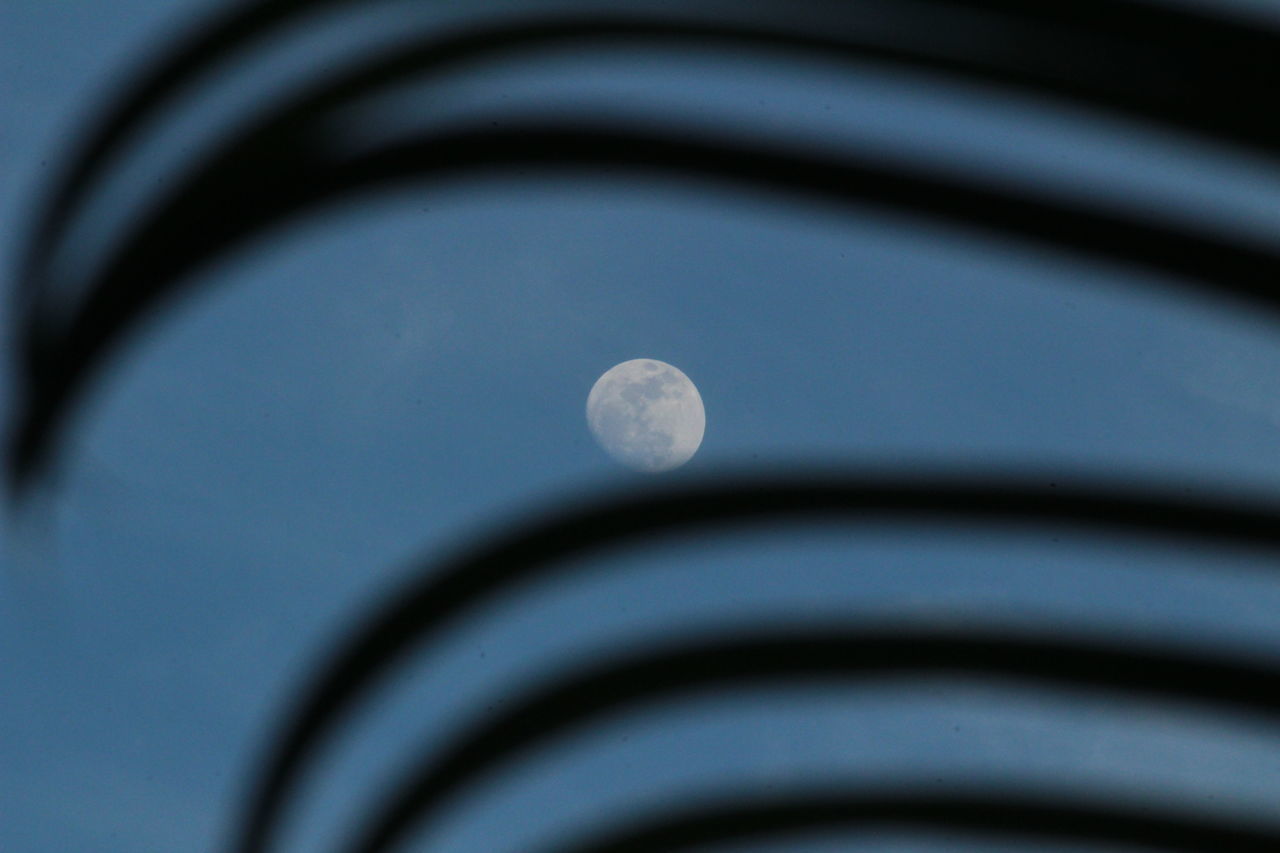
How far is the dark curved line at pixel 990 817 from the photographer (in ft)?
40.6

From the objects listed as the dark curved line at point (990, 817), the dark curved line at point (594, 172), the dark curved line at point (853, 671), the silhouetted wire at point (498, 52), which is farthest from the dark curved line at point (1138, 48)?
the dark curved line at point (990, 817)

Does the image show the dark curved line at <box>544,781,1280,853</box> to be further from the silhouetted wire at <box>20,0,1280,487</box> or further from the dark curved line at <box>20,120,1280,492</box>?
the silhouetted wire at <box>20,0,1280,487</box>

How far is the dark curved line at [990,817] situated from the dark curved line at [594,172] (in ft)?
20.4

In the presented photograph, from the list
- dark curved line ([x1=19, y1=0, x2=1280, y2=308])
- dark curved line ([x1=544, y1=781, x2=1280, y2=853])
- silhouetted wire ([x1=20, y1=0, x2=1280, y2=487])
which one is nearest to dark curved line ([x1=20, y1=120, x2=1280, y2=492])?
silhouetted wire ([x1=20, y1=0, x2=1280, y2=487])

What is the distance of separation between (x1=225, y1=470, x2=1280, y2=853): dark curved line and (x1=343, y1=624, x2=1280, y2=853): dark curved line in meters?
1.26

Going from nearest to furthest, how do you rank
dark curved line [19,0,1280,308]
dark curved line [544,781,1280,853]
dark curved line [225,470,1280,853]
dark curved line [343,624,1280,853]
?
1. dark curved line [19,0,1280,308]
2. dark curved line [225,470,1280,853]
3. dark curved line [343,624,1280,853]
4. dark curved line [544,781,1280,853]

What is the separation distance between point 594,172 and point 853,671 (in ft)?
17.4

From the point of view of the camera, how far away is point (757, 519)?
10188 mm

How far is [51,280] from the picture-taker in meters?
8.80

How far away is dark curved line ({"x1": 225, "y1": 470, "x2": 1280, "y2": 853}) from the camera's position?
9.81 m

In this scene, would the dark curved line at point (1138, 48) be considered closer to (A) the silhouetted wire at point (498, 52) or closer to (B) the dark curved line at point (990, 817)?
(A) the silhouetted wire at point (498, 52)

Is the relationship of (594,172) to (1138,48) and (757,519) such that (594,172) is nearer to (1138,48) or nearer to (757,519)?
(757,519)

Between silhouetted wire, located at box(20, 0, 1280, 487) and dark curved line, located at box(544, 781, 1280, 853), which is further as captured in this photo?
dark curved line, located at box(544, 781, 1280, 853)

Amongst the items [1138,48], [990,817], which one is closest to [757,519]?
[1138,48]
